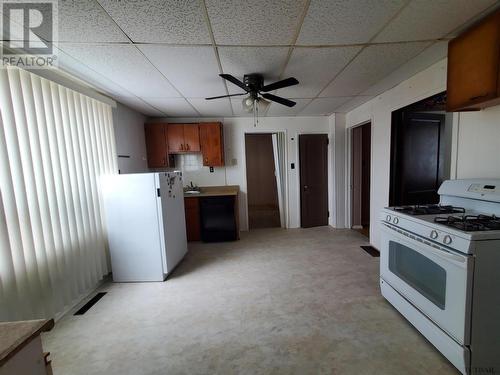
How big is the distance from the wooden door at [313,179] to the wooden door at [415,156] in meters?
1.72

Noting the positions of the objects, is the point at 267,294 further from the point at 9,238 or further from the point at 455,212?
the point at 9,238

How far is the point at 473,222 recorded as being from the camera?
1.46 meters

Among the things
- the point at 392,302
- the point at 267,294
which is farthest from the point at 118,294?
the point at 392,302

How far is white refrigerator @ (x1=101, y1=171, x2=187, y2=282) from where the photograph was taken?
261 centimetres

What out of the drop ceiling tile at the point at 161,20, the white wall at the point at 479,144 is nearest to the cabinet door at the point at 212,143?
the drop ceiling tile at the point at 161,20

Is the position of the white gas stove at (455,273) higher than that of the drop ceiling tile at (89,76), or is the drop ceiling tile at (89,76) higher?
the drop ceiling tile at (89,76)

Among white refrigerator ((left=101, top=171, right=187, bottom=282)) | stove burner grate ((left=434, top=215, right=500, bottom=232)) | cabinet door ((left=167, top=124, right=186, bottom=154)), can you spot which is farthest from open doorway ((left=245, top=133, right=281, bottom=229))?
stove burner grate ((left=434, top=215, right=500, bottom=232))

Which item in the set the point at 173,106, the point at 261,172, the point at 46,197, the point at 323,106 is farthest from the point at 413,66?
the point at 261,172

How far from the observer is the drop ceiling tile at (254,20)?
1304 mm

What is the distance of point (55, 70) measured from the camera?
205 centimetres

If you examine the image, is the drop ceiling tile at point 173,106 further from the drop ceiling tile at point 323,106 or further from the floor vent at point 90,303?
the floor vent at point 90,303

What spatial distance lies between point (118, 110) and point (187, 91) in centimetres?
121

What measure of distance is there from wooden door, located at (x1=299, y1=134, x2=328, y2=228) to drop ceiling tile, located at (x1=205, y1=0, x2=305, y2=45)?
2968 mm

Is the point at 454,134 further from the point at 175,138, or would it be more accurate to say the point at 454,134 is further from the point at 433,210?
the point at 175,138
